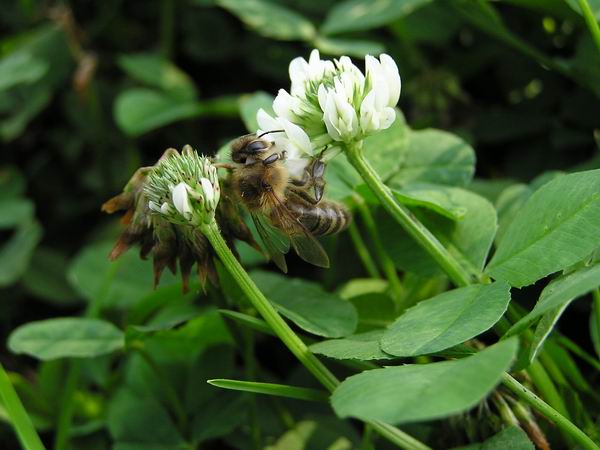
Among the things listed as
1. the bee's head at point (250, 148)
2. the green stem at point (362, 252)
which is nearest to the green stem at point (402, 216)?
the bee's head at point (250, 148)

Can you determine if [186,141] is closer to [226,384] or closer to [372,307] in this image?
[372,307]

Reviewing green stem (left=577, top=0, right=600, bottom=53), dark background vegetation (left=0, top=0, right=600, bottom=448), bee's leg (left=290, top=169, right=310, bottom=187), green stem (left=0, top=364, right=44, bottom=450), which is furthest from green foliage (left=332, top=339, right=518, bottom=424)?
dark background vegetation (left=0, top=0, right=600, bottom=448)

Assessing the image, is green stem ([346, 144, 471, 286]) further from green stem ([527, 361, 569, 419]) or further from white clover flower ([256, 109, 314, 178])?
green stem ([527, 361, 569, 419])

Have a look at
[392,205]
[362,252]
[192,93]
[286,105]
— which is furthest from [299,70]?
[192,93]

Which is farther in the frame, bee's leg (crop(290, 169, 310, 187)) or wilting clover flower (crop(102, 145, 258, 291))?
bee's leg (crop(290, 169, 310, 187))

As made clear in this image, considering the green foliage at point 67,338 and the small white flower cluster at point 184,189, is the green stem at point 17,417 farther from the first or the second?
the small white flower cluster at point 184,189

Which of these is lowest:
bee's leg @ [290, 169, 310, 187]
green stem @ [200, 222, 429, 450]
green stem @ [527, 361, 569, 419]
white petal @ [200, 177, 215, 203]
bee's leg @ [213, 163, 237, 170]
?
green stem @ [527, 361, 569, 419]

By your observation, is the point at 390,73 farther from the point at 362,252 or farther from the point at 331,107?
the point at 362,252
